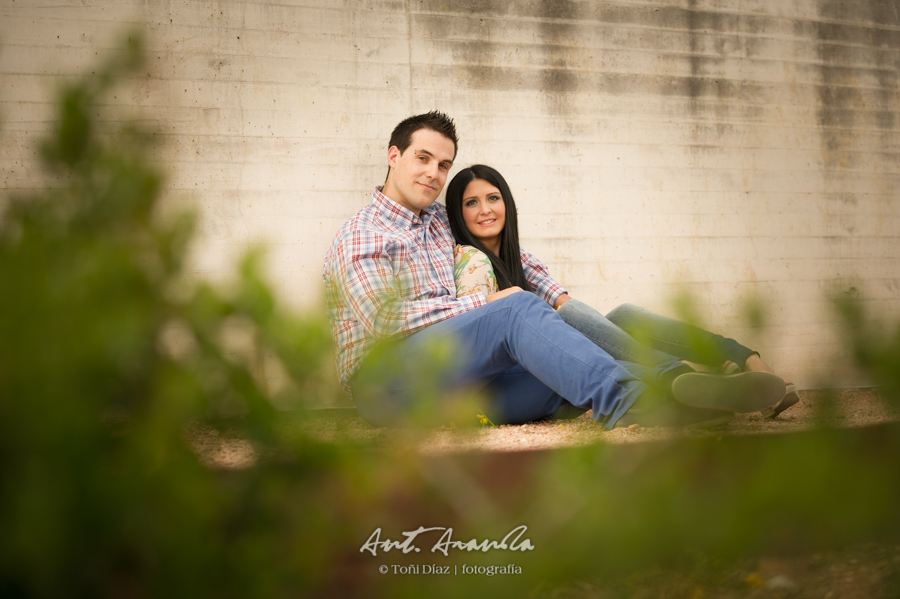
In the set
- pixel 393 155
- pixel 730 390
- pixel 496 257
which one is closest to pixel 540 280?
pixel 496 257

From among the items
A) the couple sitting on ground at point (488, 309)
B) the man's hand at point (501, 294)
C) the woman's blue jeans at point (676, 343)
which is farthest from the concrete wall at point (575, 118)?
the woman's blue jeans at point (676, 343)

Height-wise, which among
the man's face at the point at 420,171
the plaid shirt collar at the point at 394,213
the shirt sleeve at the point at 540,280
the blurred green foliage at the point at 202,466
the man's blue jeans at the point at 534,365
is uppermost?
the man's face at the point at 420,171

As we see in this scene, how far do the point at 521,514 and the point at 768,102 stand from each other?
340 cm

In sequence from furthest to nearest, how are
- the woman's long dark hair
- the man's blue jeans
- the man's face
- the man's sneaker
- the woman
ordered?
Result: the woman's long dark hair → the man's face → the woman → the man's blue jeans → the man's sneaker

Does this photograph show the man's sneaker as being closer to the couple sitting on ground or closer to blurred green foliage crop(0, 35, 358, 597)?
the couple sitting on ground

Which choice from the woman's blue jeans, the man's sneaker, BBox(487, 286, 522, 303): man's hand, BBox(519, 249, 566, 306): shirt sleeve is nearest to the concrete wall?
BBox(519, 249, 566, 306): shirt sleeve

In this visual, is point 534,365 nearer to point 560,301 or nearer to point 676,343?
point 560,301

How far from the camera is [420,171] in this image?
83.9 inches

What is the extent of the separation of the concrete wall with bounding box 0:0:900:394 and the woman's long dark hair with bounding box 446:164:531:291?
11.7 inches

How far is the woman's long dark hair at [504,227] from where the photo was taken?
7.59ft

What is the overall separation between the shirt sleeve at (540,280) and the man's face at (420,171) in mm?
573

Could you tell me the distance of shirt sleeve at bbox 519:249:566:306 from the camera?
93.3 inches

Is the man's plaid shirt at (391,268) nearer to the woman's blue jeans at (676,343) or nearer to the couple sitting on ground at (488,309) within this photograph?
the couple sitting on ground at (488,309)

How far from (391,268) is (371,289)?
176 mm
